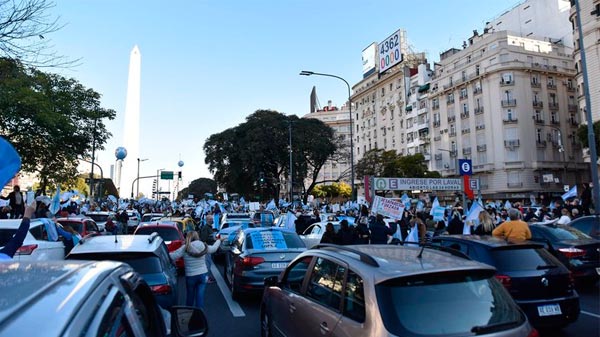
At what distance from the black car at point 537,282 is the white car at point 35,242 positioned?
7682mm

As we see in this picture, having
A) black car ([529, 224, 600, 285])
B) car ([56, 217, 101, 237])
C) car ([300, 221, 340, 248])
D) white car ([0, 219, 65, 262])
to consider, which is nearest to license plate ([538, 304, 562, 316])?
black car ([529, 224, 600, 285])

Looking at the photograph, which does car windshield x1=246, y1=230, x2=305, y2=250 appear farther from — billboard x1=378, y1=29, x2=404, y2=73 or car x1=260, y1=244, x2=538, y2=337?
billboard x1=378, y1=29, x2=404, y2=73

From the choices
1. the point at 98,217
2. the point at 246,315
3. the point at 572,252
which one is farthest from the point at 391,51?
the point at 246,315

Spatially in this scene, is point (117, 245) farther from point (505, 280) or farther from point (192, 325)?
point (505, 280)

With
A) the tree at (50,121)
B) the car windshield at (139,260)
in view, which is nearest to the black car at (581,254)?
the car windshield at (139,260)

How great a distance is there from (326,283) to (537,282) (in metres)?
3.39

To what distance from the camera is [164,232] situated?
12633 millimetres

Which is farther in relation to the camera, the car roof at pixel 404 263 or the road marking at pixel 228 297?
the road marking at pixel 228 297

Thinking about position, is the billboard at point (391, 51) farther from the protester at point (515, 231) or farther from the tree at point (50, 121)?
the protester at point (515, 231)

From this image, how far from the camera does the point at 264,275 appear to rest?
8.44 m

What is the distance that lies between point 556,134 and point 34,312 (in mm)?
67437

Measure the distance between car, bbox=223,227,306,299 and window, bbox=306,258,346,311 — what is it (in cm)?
406

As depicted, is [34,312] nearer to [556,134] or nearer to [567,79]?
[556,134]

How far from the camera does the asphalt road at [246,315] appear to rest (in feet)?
21.8
